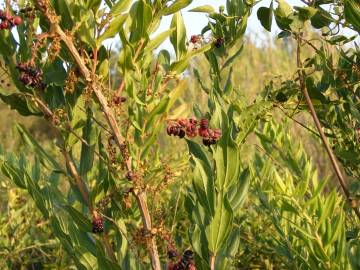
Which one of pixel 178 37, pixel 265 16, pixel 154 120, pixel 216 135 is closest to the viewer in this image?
pixel 216 135

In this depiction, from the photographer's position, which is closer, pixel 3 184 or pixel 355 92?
pixel 355 92

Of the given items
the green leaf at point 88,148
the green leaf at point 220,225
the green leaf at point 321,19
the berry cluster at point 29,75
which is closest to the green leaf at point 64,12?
the berry cluster at point 29,75

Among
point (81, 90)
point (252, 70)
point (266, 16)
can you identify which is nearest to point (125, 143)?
point (81, 90)

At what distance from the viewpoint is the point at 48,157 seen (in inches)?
54.4

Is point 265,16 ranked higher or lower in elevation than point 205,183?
higher

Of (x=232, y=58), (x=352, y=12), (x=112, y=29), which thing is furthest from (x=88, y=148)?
(x=352, y=12)

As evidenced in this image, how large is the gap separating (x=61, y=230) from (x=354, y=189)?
63 cm

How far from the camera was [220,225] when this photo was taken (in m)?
1.12

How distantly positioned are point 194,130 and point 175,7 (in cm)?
28

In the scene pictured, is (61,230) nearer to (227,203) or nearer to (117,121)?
(117,121)

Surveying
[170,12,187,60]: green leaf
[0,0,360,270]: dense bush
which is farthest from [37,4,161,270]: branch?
[170,12,187,60]: green leaf

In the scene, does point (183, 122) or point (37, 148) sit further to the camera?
point (37, 148)

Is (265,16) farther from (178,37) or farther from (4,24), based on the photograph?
(4,24)

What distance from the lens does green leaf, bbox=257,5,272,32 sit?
1428mm
